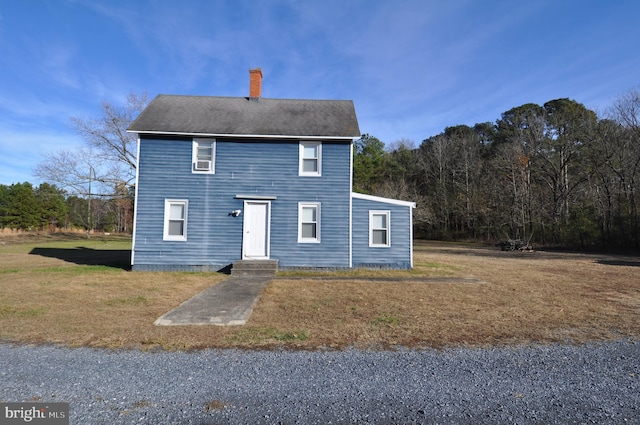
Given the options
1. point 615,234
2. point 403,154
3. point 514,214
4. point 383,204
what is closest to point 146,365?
point 383,204

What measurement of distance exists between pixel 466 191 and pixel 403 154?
1099 cm

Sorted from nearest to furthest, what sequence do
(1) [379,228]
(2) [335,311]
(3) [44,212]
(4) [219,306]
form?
1. (2) [335,311]
2. (4) [219,306]
3. (1) [379,228]
4. (3) [44,212]

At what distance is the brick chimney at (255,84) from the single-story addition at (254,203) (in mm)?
2790

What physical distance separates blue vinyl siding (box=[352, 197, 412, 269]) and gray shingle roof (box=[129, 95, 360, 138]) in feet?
9.43

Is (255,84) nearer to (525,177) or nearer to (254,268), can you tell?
(254,268)

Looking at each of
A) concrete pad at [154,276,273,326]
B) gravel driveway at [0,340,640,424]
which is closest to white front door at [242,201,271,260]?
concrete pad at [154,276,273,326]

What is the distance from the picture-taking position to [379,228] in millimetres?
13344

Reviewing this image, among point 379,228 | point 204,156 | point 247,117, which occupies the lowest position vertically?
point 379,228

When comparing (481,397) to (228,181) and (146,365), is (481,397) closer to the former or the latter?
(146,365)

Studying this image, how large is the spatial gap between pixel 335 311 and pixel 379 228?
23.0 ft

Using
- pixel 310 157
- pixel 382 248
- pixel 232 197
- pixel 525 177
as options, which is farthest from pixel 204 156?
pixel 525 177

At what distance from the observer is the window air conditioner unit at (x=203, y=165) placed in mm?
12891

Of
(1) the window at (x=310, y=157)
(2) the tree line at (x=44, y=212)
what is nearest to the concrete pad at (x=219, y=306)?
(1) the window at (x=310, y=157)

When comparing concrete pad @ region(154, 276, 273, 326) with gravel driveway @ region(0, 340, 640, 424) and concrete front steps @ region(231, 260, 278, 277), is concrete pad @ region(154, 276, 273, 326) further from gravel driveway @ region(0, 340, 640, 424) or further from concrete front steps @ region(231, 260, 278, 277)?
concrete front steps @ region(231, 260, 278, 277)
